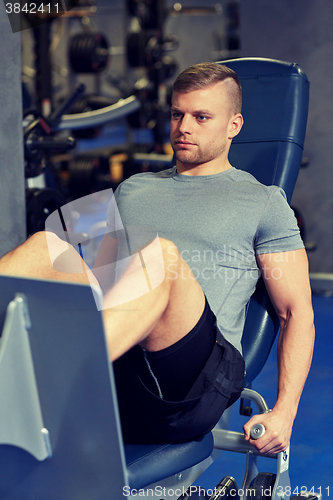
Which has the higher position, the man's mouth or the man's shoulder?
the man's mouth

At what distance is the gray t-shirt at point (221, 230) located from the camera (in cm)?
132

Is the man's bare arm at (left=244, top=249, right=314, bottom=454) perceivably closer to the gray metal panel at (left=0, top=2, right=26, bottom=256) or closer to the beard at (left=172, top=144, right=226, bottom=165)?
the beard at (left=172, top=144, right=226, bottom=165)

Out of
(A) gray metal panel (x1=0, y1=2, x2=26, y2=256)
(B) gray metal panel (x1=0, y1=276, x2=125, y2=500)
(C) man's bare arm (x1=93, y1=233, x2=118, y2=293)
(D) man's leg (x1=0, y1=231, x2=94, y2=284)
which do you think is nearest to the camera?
(B) gray metal panel (x1=0, y1=276, x2=125, y2=500)

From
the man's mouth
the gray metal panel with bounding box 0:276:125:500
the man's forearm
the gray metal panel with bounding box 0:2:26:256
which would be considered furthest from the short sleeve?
the gray metal panel with bounding box 0:2:26:256

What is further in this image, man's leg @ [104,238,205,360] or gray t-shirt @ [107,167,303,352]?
gray t-shirt @ [107,167,303,352]

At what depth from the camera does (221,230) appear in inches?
52.9

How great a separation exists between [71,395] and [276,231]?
2.25 feet

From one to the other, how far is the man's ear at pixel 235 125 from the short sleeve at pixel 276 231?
274mm

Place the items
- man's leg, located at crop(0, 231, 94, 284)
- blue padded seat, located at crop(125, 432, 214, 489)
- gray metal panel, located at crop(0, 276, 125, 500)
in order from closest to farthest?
gray metal panel, located at crop(0, 276, 125, 500) < blue padded seat, located at crop(125, 432, 214, 489) < man's leg, located at crop(0, 231, 94, 284)

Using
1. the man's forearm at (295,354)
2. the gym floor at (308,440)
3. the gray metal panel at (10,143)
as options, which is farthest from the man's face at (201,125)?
the gym floor at (308,440)

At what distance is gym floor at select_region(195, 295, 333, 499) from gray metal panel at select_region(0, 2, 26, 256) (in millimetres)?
1065

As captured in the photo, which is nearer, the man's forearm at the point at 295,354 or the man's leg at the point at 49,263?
the man's leg at the point at 49,263

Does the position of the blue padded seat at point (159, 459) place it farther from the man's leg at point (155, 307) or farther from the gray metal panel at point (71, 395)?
the man's leg at point (155, 307)

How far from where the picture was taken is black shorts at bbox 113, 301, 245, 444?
1.08 meters
